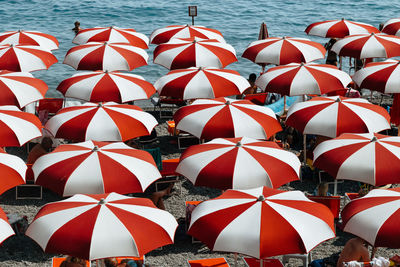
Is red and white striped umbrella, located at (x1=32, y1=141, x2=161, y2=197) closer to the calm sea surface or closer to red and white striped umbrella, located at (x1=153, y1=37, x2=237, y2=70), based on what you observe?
red and white striped umbrella, located at (x1=153, y1=37, x2=237, y2=70)

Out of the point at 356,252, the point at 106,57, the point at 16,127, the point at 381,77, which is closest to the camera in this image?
the point at 356,252

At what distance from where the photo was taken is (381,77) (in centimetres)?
1157

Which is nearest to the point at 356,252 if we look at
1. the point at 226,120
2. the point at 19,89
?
the point at 226,120

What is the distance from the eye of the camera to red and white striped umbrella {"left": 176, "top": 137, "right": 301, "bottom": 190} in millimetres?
7727

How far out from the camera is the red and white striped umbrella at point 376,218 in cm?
641

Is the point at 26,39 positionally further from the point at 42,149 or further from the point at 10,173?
the point at 10,173

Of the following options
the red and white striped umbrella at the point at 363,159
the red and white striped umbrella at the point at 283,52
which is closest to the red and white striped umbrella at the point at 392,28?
the red and white striped umbrella at the point at 283,52

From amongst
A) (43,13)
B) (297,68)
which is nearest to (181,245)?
(297,68)

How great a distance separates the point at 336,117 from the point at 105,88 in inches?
Answer: 170

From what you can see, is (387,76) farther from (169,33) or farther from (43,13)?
(43,13)

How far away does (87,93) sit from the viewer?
35.9ft

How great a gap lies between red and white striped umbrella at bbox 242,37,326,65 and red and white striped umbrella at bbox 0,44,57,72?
4.82 meters

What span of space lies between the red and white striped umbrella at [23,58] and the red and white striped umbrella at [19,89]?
135 cm

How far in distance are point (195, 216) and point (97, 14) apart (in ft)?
106
